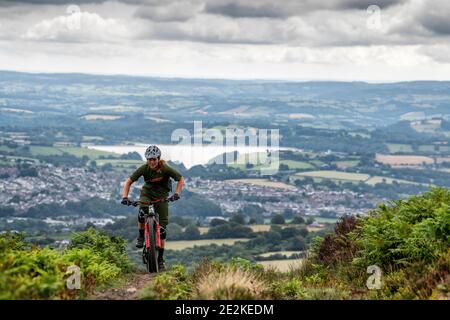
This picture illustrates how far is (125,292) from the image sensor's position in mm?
10859

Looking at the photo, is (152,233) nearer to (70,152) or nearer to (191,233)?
(191,233)

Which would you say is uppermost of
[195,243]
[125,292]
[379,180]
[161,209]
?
[161,209]

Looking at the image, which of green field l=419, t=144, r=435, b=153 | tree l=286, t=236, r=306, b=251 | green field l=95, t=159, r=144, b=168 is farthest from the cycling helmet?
green field l=419, t=144, r=435, b=153

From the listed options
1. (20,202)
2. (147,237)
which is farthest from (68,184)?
(147,237)

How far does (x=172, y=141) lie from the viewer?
603 ft

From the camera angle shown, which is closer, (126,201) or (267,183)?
(126,201)

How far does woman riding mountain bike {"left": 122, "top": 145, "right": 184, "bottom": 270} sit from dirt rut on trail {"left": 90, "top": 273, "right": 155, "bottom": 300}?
138 cm

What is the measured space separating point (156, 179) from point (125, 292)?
3.55 m

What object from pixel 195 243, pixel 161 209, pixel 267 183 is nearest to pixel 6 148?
pixel 267 183

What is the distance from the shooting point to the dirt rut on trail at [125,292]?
10070 mm
